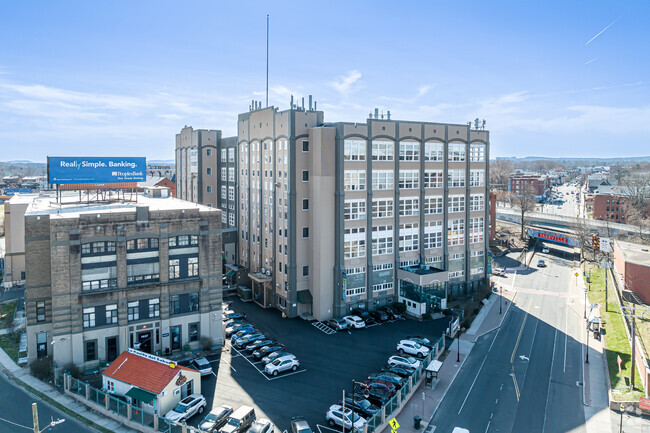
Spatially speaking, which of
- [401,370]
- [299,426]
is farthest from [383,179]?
[299,426]

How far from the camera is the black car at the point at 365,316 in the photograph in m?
54.5

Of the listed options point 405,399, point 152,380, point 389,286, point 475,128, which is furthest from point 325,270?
point 475,128

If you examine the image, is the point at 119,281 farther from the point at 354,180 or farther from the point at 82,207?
the point at 354,180

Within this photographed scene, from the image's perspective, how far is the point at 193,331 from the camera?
4606 centimetres

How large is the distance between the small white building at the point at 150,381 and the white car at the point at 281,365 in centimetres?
657

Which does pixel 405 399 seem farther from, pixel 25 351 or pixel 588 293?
pixel 588 293

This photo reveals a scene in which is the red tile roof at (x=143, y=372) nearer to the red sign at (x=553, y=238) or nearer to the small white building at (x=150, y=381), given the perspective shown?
the small white building at (x=150, y=381)

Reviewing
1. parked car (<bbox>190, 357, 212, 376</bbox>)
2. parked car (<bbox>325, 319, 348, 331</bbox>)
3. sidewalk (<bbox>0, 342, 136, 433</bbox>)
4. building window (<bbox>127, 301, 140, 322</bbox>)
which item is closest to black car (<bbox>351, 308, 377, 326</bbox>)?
parked car (<bbox>325, 319, 348, 331</bbox>)

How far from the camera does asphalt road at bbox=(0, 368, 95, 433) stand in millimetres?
32281

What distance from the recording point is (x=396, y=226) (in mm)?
60281

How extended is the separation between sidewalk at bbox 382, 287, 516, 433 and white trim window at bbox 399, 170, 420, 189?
63.1ft

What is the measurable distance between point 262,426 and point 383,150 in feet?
125

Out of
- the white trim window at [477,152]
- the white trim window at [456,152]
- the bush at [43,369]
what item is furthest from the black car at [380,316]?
the bush at [43,369]

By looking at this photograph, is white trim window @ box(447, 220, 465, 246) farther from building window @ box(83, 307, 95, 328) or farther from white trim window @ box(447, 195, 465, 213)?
building window @ box(83, 307, 95, 328)
